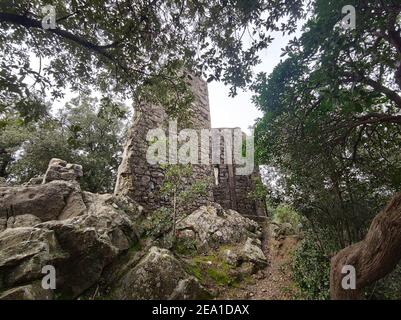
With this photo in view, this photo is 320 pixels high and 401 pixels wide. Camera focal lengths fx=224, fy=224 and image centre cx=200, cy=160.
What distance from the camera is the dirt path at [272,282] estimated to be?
16.7 ft

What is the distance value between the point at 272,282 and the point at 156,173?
Answer: 203 inches

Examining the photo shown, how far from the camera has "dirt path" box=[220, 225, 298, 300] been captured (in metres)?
5.08

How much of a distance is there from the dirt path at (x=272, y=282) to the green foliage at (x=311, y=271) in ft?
0.84

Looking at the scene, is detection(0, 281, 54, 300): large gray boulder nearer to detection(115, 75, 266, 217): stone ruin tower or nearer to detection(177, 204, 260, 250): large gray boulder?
detection(177, 204, 260, 250): large gray boulder

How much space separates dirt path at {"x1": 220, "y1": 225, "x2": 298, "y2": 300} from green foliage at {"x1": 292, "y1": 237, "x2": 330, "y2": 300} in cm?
26

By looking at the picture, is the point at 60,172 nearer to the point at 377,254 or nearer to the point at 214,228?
the point at 214,228

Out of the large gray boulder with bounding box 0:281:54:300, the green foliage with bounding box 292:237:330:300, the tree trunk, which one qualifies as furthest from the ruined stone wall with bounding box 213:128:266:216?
the large gray boulder with bounding box 0:281:54:300

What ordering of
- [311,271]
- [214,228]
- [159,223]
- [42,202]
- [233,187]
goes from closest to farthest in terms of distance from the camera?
1. [311,271]
2. [42,202]
3. [159,223]
4. [214,228]
5. [233,187]

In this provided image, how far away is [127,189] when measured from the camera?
25.1 feet

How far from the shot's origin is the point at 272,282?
5.68m

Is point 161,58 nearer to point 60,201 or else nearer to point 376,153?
point 60,201

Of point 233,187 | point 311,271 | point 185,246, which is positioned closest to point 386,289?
point 311,271
